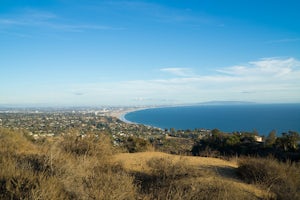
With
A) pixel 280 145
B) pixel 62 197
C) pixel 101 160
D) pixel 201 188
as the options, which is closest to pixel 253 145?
pixel 280 145

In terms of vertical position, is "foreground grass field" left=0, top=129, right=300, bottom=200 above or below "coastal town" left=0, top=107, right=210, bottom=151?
above

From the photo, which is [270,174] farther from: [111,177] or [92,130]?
[92,130]

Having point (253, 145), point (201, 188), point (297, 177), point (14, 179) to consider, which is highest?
point (14, 179)

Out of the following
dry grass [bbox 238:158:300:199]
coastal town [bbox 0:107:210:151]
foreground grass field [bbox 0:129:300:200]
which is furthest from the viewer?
coastal town [bbox 0:107:210:151]

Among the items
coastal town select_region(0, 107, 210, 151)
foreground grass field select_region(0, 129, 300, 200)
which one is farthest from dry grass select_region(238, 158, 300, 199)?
coastal town select_region(0, 107, 210, 151)

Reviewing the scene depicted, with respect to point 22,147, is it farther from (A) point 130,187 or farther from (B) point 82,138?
(A) point 130,187

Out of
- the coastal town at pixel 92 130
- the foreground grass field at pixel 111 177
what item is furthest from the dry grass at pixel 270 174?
the coastal town at pixel 92 130

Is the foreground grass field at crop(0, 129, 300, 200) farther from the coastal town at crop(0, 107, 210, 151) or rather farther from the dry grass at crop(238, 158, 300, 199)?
the coastal town at crop(0, 107, 210, 151)

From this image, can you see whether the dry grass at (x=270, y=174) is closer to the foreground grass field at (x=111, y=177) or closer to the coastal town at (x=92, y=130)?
the foreground grass field at (x=111, y=177)
